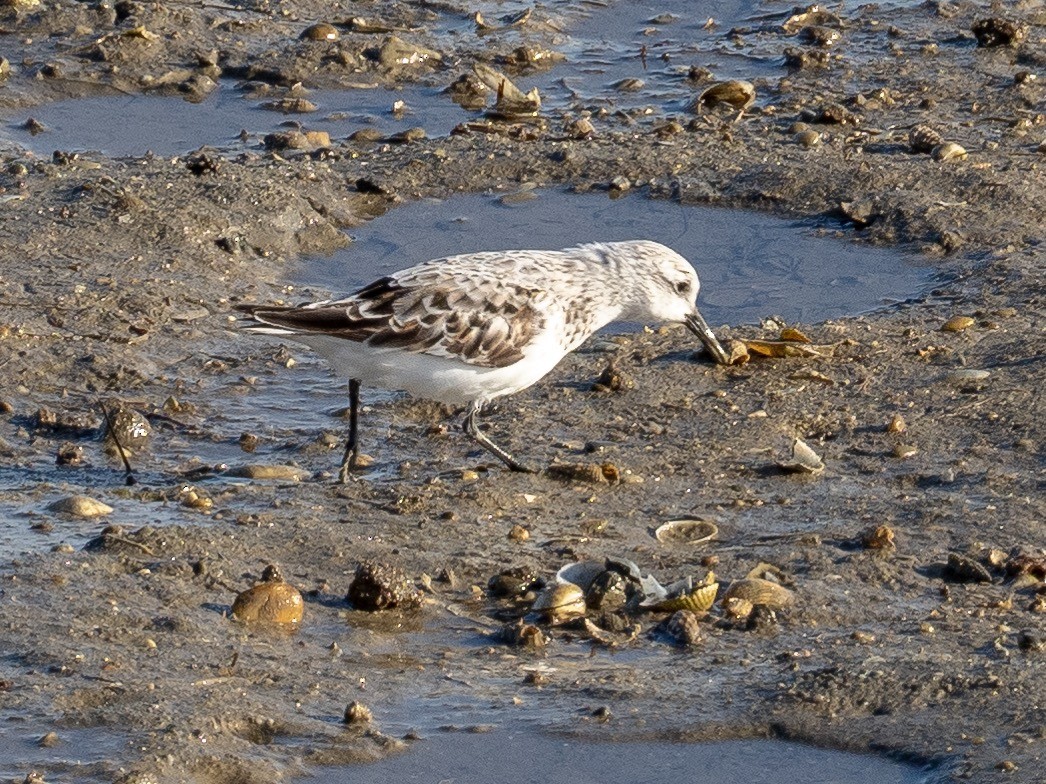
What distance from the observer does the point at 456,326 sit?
21.8 ft

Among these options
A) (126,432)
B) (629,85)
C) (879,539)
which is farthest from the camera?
(629,85)

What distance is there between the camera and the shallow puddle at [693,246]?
8164 millimetres

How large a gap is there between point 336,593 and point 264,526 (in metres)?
0.49

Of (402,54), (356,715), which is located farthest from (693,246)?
(356,715)

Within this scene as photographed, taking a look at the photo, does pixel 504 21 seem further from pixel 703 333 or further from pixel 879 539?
pixel 879 539

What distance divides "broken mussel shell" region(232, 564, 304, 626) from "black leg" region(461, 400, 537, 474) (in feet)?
4.68

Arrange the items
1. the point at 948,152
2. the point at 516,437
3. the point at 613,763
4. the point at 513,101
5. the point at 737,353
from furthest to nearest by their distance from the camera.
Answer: the point at 513,101, the point at 948,152, the point at 737,353, the point at 516,437, the point at 613,763

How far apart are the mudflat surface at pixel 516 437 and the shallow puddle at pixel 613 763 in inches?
2.1

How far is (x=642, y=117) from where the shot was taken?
33.2 feet

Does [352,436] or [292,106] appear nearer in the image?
[352,436]

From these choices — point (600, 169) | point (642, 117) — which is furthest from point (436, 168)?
point (642, 117)

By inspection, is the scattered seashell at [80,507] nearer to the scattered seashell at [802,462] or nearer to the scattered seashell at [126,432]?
the scattered seashell at [126,432]

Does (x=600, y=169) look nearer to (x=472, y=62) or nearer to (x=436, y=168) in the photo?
(x=436, y=168)

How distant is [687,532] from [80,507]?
209 centimetres
